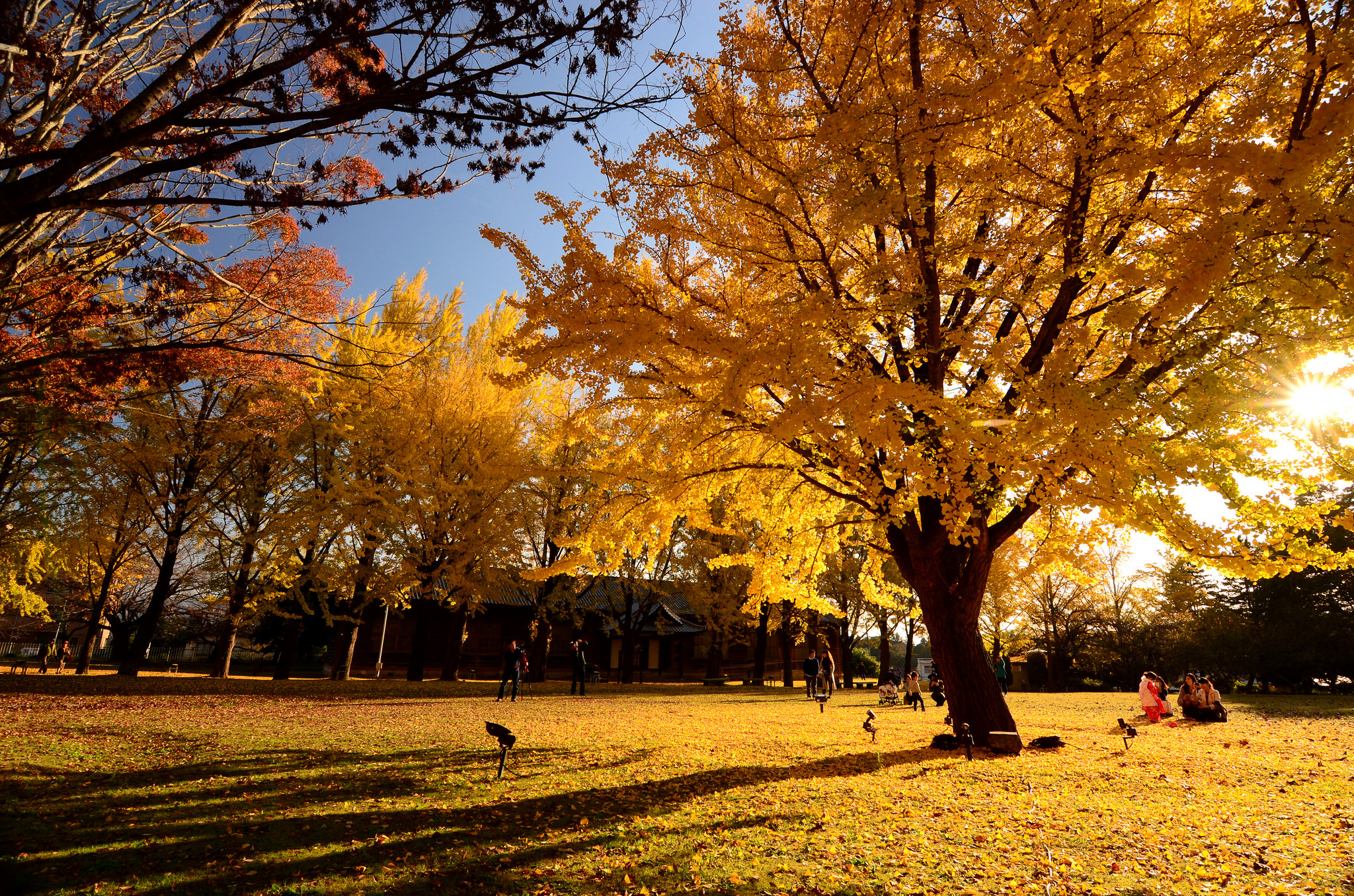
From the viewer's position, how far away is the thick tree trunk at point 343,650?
67.6ft

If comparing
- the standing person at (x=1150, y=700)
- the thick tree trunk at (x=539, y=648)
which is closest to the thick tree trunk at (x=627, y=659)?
the thick tree trunk at (x=539, y=648)

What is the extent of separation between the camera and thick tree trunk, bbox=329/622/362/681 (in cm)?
2061

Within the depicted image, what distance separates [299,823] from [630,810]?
103 inches

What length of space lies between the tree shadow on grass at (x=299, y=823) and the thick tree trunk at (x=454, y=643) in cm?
1432

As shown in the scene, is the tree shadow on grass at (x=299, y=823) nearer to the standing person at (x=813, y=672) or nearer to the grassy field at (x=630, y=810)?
the grassy field at (x=630, y=810)

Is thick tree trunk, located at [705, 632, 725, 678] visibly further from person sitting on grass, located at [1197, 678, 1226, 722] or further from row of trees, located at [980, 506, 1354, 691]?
person sitting on grass, located at [1197, 678, 1226, 722]

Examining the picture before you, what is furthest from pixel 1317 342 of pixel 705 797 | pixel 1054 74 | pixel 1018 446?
pixel 705 797

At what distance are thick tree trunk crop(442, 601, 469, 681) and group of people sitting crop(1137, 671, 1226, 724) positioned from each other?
1841 cm

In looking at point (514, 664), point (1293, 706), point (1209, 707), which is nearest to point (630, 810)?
point (514, 664)

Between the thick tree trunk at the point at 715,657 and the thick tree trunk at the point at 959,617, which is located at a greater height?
the thick tree trunk at the point at 959,617

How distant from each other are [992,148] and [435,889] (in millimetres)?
8401

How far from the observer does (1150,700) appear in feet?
41.4

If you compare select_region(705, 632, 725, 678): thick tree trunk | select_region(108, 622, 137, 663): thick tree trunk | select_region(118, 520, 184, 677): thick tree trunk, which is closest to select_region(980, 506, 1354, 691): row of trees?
select_region(705, 632, 725, 678): thick tree trunk

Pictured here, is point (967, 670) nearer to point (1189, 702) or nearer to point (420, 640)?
point (1189, 702)
